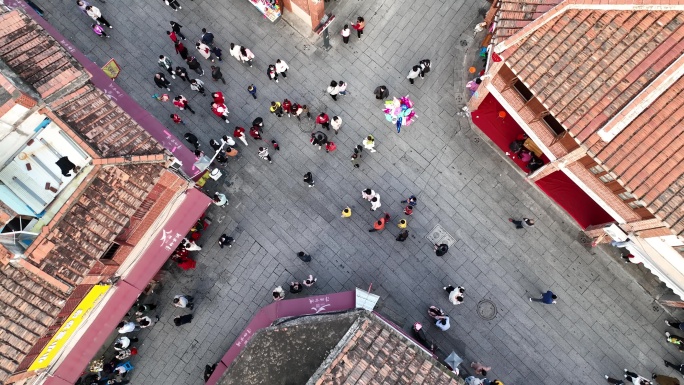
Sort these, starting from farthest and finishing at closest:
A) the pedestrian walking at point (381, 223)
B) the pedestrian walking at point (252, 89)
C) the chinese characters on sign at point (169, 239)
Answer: the pedestrian walking at point (252, 89)
the pedestrian walking at point (381, 223)
the chinese characters on sign at point (169, 239)

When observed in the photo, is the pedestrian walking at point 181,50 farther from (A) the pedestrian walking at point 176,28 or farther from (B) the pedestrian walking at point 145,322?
(B) the pedestrian walking at point 145,322

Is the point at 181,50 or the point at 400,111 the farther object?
the point at 181,50

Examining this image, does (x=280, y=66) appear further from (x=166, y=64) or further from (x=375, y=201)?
(x=375, y=201)

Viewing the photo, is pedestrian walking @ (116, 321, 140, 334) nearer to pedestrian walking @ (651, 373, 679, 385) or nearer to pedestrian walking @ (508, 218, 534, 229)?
pedestrian walking @ (508, 218, 534, 229)

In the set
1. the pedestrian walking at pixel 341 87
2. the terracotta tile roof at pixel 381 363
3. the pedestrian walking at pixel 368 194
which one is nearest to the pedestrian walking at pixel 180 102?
the pedestrian walking at pixel 341 87

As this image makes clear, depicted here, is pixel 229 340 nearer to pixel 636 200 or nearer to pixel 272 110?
pixel 272 110

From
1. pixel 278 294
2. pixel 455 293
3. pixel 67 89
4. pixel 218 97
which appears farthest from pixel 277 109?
pixel 455 293
